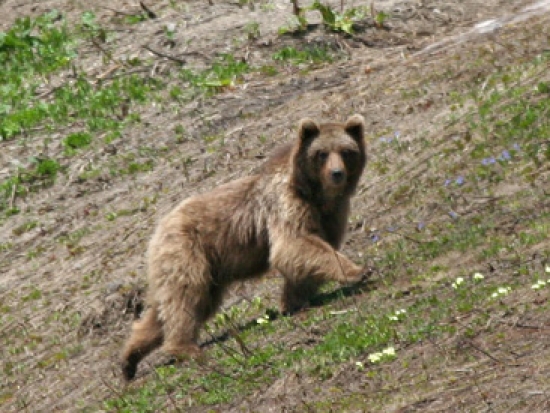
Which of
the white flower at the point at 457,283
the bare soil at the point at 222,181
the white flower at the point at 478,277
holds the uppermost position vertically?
the white flower at the point at 478,277

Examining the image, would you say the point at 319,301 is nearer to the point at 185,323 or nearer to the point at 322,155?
the point at 185,323

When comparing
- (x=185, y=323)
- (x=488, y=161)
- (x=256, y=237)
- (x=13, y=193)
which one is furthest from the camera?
(x=13, y=193)

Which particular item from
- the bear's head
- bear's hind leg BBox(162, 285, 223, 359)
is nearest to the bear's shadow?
bear's hind leg BBox(162, 285, 223, 359)

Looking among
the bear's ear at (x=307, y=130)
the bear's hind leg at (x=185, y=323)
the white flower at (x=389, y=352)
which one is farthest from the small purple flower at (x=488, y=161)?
the white flower at (x=389, y=352)

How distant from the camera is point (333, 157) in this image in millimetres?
12539

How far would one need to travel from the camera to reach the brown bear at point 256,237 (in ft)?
40.7

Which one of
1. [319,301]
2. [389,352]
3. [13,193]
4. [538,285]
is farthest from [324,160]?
[13,193]

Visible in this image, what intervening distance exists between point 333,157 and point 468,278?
7.01 feet

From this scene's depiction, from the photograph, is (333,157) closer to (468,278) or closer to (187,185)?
(468,278)

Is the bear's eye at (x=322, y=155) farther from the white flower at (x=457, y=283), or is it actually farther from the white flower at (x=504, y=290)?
the white flower at (x=504, y=290)

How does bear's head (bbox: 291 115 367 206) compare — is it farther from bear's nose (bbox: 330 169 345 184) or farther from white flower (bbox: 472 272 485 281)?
white flower (bbox: 472 272 485 281)

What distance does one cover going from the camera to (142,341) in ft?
41.9

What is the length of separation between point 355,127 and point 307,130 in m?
0.48

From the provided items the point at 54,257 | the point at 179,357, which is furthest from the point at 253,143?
the point at 179,357
